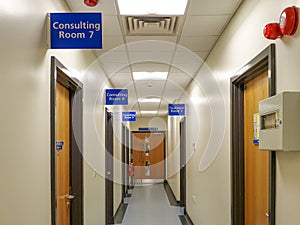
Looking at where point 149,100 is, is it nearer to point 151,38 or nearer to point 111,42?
point 111,42

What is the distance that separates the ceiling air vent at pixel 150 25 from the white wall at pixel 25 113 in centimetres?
114

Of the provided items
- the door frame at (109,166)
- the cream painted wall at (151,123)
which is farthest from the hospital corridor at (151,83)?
the cream painted wall at (151,123)

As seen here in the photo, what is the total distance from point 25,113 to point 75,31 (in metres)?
0.71

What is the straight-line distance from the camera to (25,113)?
2.15 meters

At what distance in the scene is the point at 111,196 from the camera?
7402 mm

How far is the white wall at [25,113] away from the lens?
5.97 feet

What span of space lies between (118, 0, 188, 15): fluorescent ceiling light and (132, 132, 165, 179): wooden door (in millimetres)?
13379

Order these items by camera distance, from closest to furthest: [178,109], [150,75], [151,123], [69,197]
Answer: [69,197] → [150,75] → [178,109] → [151,123]

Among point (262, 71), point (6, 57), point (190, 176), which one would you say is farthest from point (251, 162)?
point (190, 176)

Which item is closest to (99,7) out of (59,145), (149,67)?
(59,145)

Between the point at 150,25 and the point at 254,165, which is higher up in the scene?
the point at 150,25

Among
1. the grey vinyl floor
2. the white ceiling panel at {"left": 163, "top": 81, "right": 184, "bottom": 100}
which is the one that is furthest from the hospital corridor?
the white ceiling panel at {"left": 163, "top": 81, "right": 184, "bottom": 100}

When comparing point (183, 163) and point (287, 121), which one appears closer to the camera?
point (287, 121)

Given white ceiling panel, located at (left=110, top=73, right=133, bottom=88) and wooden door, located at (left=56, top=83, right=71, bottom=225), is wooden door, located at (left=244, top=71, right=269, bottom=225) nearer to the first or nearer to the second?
wooden door, located at (left=56, top=83, right=71, bottom=225)
